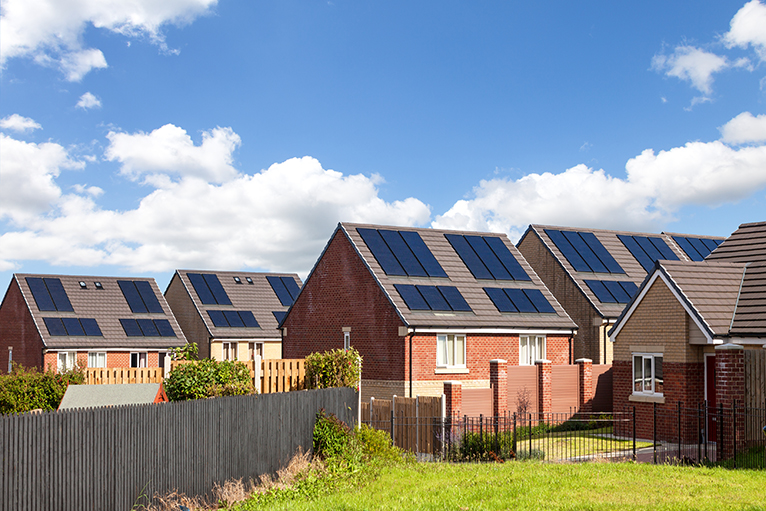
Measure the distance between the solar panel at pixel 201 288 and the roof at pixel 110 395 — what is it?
33.8 meters

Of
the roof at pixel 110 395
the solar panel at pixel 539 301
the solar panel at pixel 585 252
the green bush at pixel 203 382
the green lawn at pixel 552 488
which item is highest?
the solar panel at pixel 585 252

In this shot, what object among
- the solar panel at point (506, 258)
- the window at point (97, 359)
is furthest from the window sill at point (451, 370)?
the window at point (97, 359)

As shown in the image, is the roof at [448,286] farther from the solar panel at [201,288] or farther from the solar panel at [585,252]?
the solar panel at [201,288]

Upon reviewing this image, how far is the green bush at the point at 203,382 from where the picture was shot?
1728 cm

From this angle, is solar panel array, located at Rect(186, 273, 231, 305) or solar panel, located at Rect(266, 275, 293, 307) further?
solar panel, located at Rect(266, 275, 293, 307)

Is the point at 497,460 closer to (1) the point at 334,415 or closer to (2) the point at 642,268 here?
(1) the point at 334,415

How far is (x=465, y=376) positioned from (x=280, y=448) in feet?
50.7

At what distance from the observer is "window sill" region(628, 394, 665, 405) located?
2450 centimetres

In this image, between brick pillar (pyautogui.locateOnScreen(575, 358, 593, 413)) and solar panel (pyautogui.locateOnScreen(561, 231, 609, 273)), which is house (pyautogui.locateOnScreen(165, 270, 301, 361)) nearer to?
solar panel (pyautogui.locateOnScreen(561, 231, 609, 273))

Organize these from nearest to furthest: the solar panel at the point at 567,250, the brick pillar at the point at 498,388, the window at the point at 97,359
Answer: the brick pillar at the point at 498,388 < the solar panel at the point at 567,250 < the window at the point at 97,359

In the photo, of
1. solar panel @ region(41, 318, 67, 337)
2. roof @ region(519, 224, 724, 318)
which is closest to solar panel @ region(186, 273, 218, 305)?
solar panel @ region(41, 318, 67, 337)

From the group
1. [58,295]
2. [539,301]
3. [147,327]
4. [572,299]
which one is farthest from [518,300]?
[58,295]

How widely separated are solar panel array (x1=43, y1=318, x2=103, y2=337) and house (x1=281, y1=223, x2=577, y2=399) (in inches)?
611

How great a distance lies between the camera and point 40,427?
1148 cm
